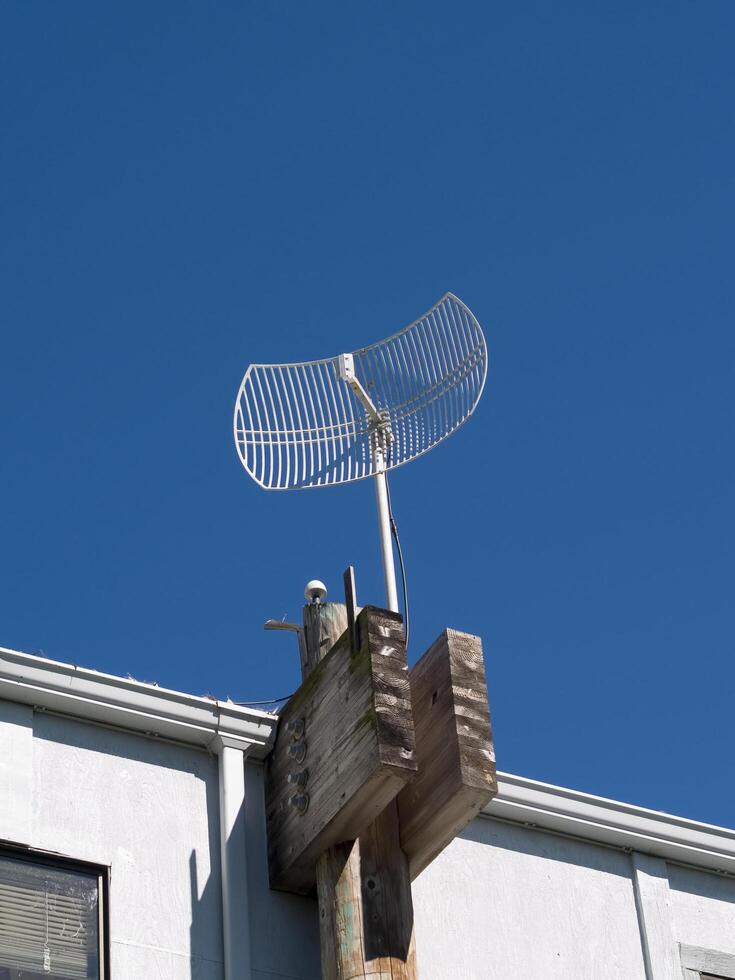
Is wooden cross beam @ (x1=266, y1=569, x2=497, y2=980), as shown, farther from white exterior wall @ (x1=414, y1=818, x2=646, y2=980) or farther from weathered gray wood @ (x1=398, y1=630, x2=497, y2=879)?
white exterior wall @ (x1=414, y1=818, x2=646, y2=980)

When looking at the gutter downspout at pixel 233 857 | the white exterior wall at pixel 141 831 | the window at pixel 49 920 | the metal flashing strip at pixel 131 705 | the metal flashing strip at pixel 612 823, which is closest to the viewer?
the window at pixel 49 920

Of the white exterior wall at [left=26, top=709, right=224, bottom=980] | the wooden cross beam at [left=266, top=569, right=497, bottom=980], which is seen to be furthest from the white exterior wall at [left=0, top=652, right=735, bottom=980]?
the wooden cross beam at [left=266, top=569, right=497, bottom=980]

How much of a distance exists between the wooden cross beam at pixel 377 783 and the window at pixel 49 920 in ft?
3.65

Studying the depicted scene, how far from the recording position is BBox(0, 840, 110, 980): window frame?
960 cm

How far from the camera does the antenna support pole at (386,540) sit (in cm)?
1075

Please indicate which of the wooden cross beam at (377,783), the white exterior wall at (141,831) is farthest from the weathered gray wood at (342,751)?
the white exterior wall at (141,831)

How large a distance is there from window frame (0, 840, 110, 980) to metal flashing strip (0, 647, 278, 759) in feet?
2.92

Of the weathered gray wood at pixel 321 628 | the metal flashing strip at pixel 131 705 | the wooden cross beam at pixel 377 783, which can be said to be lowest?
the wooden cross beam at pixel 377 783

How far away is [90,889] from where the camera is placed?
984 cm

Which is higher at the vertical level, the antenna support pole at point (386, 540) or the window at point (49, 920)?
the antenna support pole at point (386, 540)

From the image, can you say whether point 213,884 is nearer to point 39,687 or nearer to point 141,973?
point 141,973

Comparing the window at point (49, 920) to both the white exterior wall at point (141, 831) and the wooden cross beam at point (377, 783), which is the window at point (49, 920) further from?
the wooden cross beam at point (377, 783)

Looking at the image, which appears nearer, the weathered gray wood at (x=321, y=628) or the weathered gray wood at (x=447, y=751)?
the weathered gray wood at (x=447, y=751)

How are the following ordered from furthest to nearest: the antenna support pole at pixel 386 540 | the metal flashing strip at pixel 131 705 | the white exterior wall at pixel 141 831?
1. the antenna support pole at pixel 386 540
2. the metal flashing strip at pixel 131 705
3. the white exterior wall at pixel 141 831
